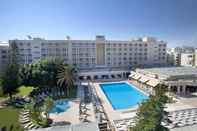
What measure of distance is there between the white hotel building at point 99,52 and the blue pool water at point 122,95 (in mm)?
15014

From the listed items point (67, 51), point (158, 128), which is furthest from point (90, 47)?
point (158, 128)

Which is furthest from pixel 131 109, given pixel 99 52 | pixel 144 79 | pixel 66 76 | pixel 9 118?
pixel 99 52

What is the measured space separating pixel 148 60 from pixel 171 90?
96.5ft

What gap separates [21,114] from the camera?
2355 cm

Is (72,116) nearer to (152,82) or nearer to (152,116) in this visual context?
(152,116)

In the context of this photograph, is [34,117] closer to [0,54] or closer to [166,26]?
[166,26]

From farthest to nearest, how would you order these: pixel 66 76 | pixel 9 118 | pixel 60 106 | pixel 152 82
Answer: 1. pixel 152 82
2. pixel 66 76
3. pixel 60 106
4. pixel 9 118

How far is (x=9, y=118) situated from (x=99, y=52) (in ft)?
125

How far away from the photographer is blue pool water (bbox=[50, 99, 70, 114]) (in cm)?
2503

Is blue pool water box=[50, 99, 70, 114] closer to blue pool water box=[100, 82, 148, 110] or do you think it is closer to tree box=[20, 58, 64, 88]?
tree box=[20, 58, 64, 88]

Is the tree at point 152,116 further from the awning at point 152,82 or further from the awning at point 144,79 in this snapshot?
the awning at point 144,79

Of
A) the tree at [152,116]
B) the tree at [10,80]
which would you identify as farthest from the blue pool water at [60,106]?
the tree at [152,116]

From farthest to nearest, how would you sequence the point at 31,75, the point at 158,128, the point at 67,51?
the point at 67,51 → the point at 31,75 → the point at 158,128

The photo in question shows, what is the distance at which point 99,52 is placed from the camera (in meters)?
57.1
